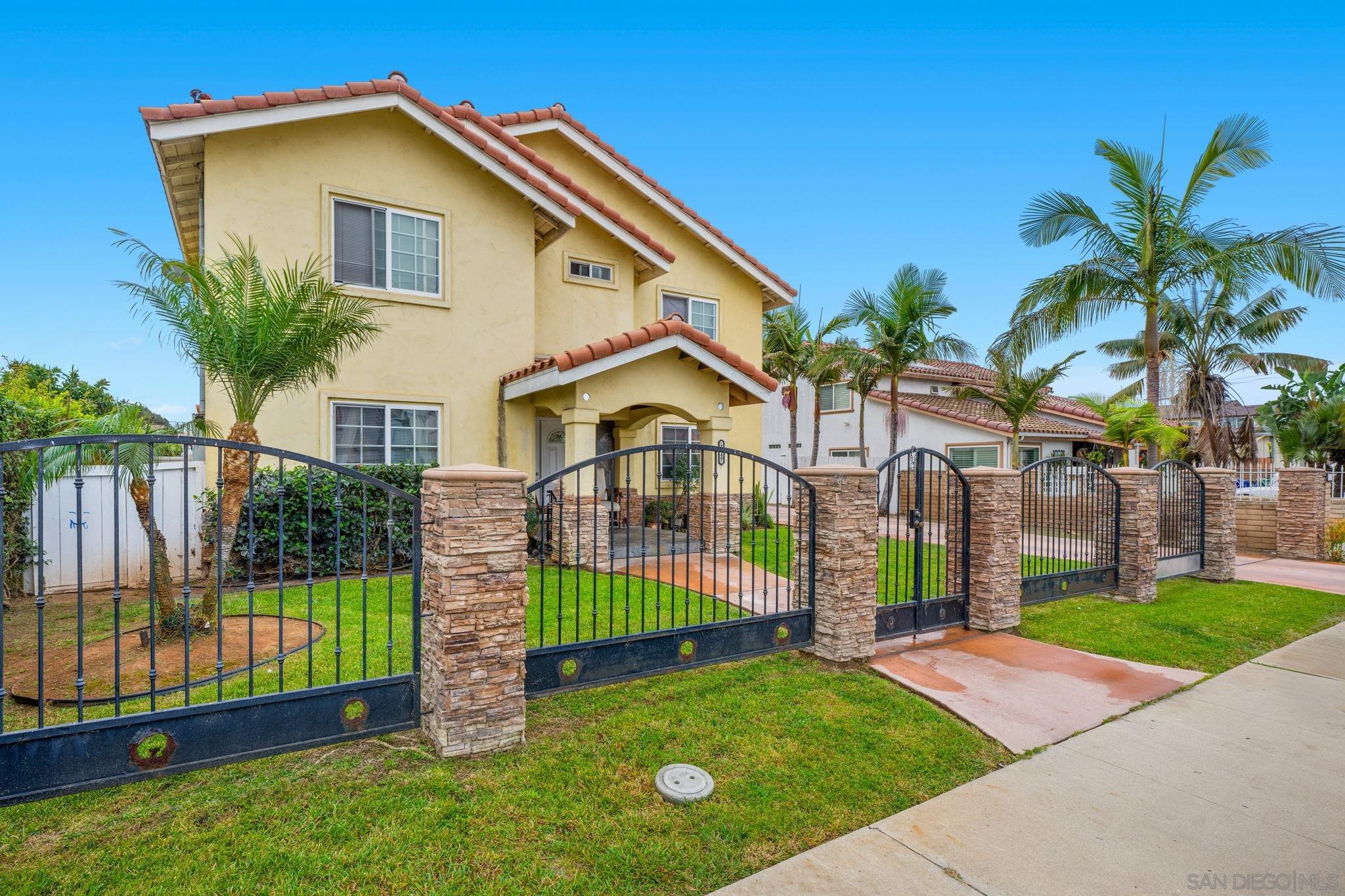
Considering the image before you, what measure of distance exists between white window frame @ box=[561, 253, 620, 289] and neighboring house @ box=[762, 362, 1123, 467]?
7.40m

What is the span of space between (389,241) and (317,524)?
190 inches

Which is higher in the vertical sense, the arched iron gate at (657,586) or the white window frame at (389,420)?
the white window frame at (389,420)

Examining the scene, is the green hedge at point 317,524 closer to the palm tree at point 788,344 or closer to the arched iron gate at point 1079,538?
the arched iron gate at point 1079,538

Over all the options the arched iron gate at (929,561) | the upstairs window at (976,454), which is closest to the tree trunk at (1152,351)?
the upstairs window at (976,454)

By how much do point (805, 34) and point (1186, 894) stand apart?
574 inches

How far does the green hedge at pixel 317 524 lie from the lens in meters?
8.78

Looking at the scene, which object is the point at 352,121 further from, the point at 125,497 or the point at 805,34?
the point at 805,34

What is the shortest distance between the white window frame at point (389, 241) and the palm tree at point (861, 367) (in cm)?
1251

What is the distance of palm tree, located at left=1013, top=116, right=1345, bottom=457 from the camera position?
11.8m

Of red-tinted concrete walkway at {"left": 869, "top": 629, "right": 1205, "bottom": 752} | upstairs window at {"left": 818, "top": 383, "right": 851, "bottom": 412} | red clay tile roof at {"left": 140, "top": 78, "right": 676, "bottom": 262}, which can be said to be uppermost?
red clay tile roof at {"left": 140, "top": 78, "right": 676, "bottom": 262}

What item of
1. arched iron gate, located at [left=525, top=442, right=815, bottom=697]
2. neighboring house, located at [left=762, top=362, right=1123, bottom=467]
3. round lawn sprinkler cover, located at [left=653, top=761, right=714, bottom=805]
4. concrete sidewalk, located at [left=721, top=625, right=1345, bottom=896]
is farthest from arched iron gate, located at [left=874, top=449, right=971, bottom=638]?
neighboring house, located at [left=762, top=362, right=1123, bottom=467]

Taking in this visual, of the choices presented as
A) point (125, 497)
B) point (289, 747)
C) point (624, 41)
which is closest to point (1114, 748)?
point (289, 747)

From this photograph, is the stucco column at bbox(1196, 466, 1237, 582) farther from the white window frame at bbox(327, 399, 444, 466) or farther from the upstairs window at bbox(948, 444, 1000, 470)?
the white window frame at bbox(327, 399, 444, 466)

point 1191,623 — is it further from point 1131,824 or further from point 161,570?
point 161,570
